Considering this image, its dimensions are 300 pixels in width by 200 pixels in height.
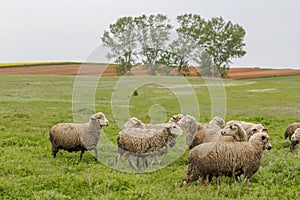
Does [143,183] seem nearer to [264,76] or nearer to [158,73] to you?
[158,73]

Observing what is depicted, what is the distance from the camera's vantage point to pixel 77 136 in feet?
39.4

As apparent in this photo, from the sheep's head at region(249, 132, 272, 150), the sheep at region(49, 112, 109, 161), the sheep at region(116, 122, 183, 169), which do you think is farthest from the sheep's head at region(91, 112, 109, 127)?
the sheep's head at region(249, 132, 272, 150)

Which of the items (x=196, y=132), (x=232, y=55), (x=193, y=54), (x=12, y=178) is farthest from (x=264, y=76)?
(x=12, y=178)

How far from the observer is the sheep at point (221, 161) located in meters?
8.75

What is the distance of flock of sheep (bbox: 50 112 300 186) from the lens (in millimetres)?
8836

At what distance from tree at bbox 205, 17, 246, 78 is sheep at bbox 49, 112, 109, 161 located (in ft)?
231

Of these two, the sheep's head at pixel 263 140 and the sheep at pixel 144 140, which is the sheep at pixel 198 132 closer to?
the sheep at pixel 144 140

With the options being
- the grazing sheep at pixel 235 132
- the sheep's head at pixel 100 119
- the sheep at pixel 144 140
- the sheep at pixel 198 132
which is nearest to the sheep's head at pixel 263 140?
the grazing sheep at pixel 235 132

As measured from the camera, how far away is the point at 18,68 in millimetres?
83375

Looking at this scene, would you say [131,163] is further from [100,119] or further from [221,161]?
[221,161]

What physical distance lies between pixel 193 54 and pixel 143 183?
439 inches

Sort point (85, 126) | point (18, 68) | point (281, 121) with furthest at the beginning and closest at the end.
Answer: point (18, 68), point (281, 121), point (85, 126)

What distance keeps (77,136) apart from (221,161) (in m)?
5.14

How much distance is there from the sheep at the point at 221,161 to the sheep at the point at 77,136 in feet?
14.0
